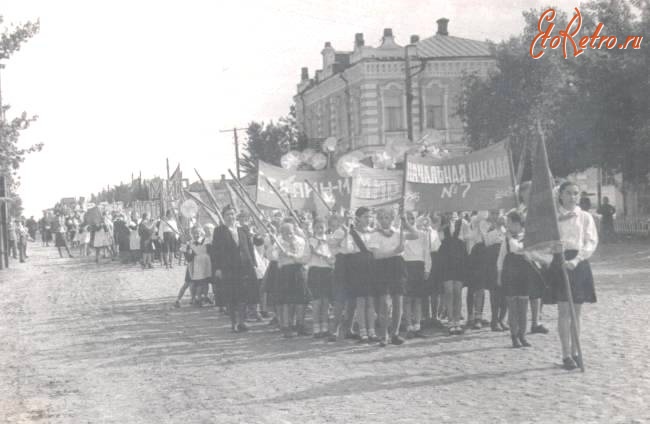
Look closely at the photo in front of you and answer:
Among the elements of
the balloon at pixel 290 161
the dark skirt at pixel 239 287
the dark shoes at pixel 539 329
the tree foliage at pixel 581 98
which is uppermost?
the tree foliage at pixel 581 98

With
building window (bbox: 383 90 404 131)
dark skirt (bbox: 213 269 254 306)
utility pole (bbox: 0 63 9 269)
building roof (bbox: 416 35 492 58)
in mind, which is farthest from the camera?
building roof (bbox: 416 35 492 58)

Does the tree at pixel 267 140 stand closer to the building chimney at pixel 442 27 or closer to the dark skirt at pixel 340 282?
the building chimney at pixel 442 27

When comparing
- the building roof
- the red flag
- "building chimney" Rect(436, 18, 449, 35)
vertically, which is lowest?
the red flag

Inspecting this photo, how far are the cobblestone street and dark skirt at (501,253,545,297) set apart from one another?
0.63 metres

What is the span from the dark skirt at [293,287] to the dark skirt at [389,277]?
1.53m

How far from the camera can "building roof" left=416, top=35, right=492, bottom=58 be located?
44.7 m

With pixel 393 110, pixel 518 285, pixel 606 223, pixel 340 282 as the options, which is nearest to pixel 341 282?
pixel 340 282

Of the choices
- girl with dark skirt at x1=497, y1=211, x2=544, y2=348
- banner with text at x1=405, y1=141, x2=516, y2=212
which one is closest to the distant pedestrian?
banner with text at x1=405, y1=141, x2=516, y2=212

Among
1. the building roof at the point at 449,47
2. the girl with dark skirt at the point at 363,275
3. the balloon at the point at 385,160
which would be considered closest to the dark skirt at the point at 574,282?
the girl with dark skirt at the point at 363,275

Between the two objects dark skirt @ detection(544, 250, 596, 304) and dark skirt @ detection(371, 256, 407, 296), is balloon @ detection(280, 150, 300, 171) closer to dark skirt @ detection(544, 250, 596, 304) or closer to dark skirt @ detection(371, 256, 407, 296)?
dark skirt @ detection(371, 256, 407, 296)

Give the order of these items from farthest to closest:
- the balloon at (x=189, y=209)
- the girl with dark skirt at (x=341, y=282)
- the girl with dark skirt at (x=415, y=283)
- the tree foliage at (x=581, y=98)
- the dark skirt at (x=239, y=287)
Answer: the tree foliage at (x=581, y=98) → the balloon at (x=189, y=209) → the dark skirt at (x=239, y=287) → the girl with dark skirt at (x=415, y=283) → the girl with dark skirt at (x=341, y=282)

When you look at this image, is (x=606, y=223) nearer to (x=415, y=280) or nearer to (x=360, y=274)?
(x=415, y=280)

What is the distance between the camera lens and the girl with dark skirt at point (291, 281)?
11.6 metres

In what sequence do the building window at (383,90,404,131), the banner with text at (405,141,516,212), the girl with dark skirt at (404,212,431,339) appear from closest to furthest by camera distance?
1. the girl with dark skirt at (404,212,431,339)
2. the banner with text at (405,141,516,212)
3. the building window at (383,90,404,131)
